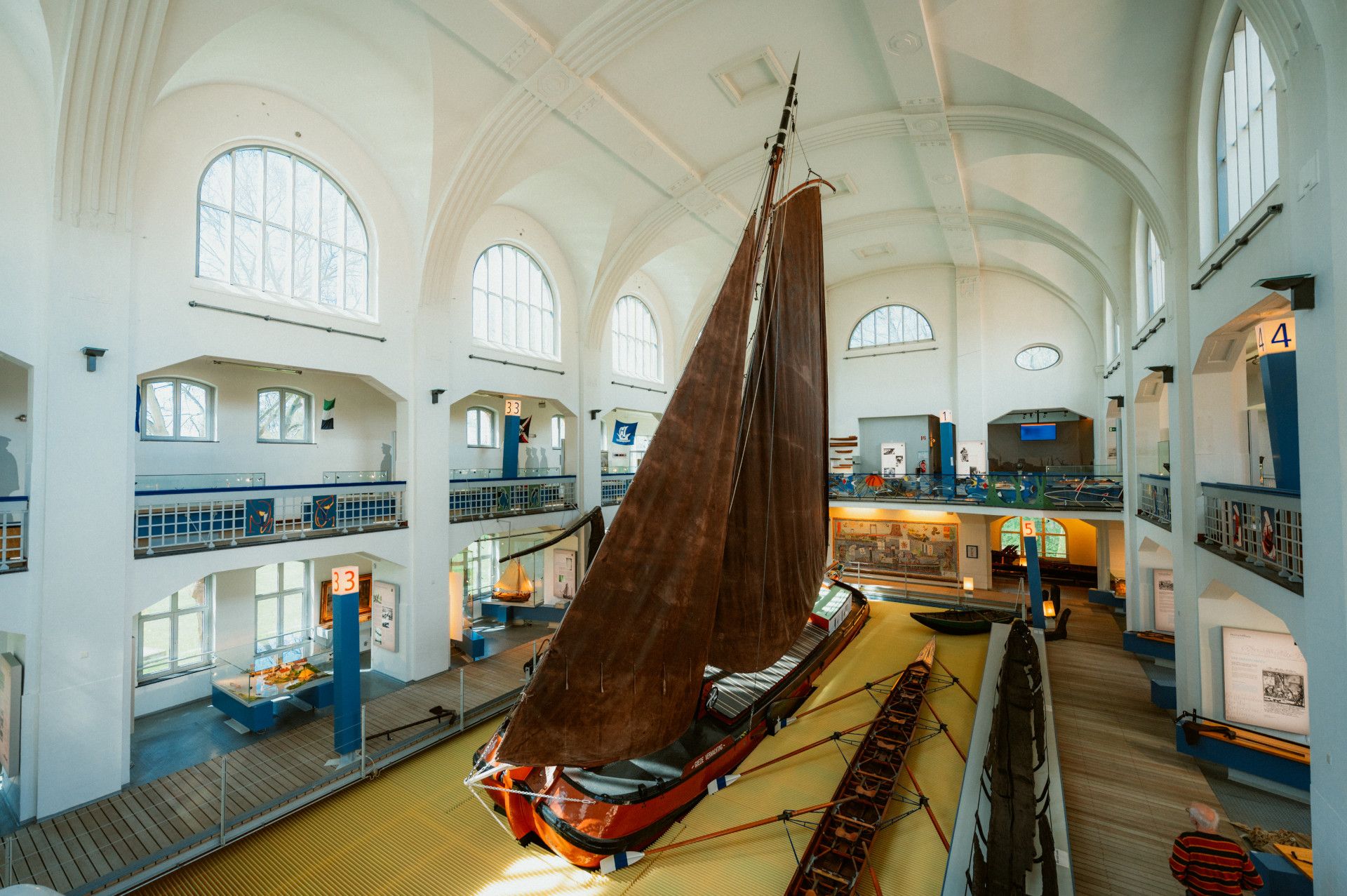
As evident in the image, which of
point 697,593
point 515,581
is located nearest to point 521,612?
point 515,581

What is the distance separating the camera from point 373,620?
1105cm

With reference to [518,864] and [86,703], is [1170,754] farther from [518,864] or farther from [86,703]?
[86,703]

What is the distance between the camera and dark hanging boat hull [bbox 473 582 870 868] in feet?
15.4

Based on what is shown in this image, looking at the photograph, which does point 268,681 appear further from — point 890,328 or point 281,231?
point 890,328

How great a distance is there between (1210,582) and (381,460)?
1488 cm

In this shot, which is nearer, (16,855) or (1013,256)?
(16,855)

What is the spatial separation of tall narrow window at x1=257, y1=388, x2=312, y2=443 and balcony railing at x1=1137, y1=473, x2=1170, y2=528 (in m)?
15.9

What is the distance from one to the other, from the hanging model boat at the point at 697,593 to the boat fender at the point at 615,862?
6cm

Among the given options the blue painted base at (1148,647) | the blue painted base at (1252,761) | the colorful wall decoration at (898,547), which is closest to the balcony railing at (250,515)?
the blue painted base at (1252,761)

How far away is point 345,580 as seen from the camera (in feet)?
24.3

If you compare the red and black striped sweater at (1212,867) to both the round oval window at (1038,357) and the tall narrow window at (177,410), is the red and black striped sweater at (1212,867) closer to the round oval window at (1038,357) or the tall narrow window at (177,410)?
the tall narrow window at (177,410)

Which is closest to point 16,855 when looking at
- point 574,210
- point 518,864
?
point 518,864

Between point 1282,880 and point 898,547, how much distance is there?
48.6 ft

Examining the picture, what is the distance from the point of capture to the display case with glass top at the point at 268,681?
862 centimetres
